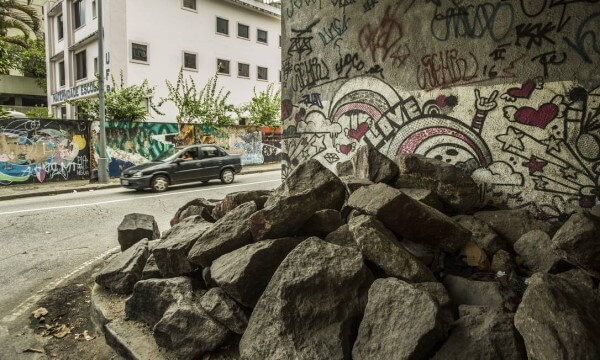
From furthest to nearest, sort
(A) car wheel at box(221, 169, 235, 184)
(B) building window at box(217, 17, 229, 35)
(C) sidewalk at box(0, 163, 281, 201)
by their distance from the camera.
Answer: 1. (B) building window at box(217, 17, 229, 35)
2. (A) car wheel at box(221, 169, 235, 184)
3. (C) sidewalk at box(0, 163, 281, 201)

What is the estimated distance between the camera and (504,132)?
14.6 feet

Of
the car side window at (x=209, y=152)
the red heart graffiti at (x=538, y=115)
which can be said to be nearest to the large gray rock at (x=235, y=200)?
the red heart graffiti at (x=538, y=115)

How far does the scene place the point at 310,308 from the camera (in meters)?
2.69

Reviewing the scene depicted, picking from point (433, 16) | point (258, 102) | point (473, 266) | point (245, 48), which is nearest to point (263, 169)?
point (258, 102)

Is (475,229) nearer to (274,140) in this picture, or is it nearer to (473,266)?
(473,266)

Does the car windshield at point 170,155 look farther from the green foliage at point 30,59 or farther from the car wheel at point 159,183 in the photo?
the green foliage at point 30,59

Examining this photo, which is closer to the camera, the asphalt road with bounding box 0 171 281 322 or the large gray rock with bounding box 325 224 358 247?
the large gray rock with bounding box 325 224 358 247

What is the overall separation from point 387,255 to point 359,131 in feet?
10.1

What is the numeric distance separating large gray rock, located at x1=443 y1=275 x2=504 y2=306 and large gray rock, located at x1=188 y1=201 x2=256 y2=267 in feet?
5.72

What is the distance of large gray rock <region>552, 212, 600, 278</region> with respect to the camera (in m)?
2.78

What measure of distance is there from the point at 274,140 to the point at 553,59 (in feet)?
68.1

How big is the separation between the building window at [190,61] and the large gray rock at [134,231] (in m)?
21.6

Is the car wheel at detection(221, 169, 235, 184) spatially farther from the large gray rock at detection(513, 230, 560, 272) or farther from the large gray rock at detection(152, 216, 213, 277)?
the large gray rock at detection(513, 230, 560, 272)

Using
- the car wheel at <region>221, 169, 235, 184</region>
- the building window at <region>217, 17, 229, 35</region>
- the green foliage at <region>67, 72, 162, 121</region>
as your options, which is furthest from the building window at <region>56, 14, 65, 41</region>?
the car wheel at <region>221, 169, 235, 184</region>
